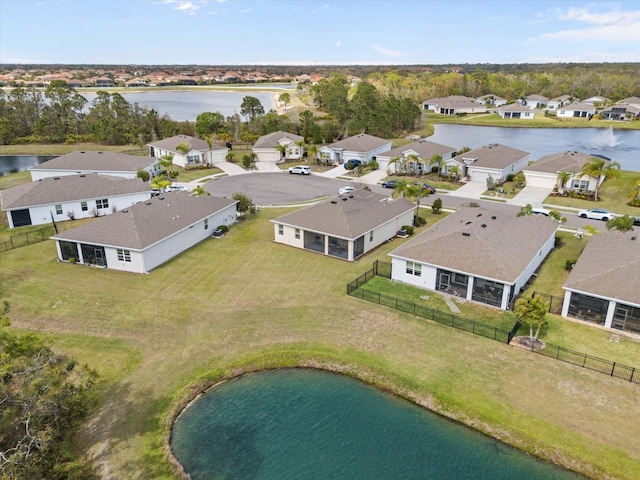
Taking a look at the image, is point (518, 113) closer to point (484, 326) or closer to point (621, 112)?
point (621, 112)

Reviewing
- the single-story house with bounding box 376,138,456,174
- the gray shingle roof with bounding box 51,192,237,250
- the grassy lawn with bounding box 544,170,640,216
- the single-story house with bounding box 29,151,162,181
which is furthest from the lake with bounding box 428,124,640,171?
the gray shingle roof with bounding box 51,192,237,250

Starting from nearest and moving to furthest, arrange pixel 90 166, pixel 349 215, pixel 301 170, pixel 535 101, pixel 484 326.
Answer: pixel 484 326 < pixel 349 215 < pixel 90 166 < pixel 301 170 < pixel 535 101

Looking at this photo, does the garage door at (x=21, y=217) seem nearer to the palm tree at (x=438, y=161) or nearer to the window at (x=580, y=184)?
the palm tree at (x=438, y=161)

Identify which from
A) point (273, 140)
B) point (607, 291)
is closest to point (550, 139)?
point (273, 140)

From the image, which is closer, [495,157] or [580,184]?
[580,184]

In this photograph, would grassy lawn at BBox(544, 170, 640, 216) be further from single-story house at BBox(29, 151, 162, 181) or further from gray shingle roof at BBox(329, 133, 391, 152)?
single-story house at BBox(29, 151, 162, 181)

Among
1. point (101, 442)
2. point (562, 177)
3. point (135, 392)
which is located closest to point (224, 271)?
point (135, 392)

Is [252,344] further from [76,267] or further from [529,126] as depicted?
[529,126]
